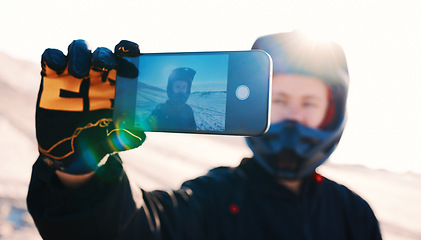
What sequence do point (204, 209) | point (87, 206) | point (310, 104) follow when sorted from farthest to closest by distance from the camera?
point (310, 104)
point (204, 209)
point (87, 206)

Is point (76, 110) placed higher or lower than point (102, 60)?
lower

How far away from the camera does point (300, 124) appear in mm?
1477

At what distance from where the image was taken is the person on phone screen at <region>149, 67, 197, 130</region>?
39.3 inches

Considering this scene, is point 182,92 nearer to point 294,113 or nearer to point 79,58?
point 79,58

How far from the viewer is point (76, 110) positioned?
96 cm

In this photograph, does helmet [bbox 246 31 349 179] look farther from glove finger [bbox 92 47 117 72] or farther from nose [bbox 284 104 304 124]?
glove finger [bbox 92 47 117 72]

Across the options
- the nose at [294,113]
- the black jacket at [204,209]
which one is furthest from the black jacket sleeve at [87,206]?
the nose at [294,113]

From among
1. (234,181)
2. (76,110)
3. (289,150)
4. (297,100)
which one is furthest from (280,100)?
(76,110)

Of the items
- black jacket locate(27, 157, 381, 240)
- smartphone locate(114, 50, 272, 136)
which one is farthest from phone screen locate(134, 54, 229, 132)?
black jacket locate(27, 157, 381, 240)

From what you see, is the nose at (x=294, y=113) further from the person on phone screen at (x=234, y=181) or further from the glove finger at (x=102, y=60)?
the glove finger at (x=102, y=60)

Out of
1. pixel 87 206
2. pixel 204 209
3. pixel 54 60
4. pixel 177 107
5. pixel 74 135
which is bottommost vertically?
pixel 204 209

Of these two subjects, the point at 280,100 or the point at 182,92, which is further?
the point at 280,100

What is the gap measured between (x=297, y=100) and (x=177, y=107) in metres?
0.69

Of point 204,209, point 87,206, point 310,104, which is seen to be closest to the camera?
point 87,206
